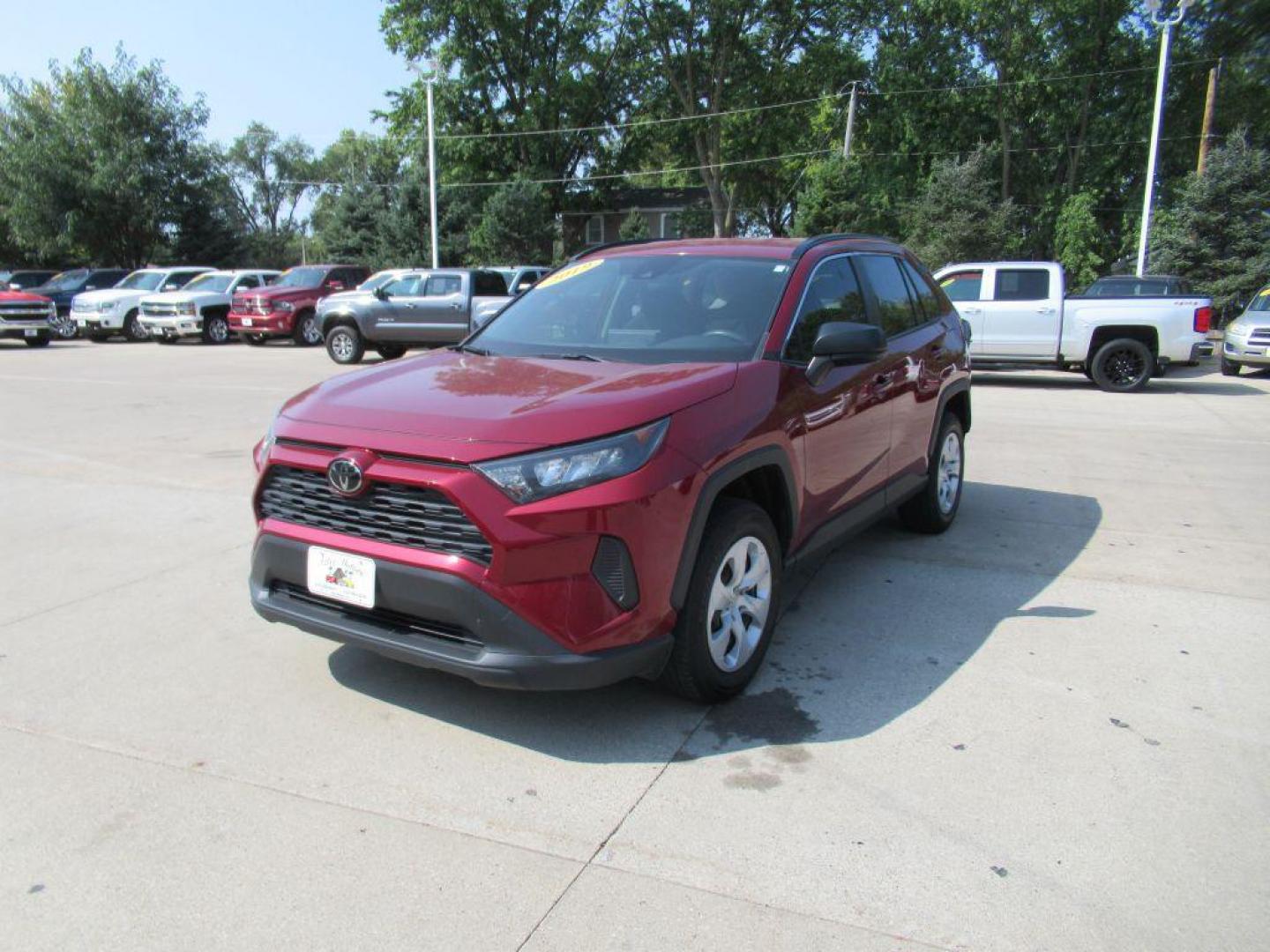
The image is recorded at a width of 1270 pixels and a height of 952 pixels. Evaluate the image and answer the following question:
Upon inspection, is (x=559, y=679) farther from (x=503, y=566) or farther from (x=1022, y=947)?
(x=1022, y=947)

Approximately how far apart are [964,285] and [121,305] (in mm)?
20372

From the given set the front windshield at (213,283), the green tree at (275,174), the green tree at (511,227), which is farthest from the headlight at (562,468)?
the green tree at (275,174)

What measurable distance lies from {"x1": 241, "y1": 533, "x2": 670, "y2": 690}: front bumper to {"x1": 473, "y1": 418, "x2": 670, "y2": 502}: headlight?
1.15 feet

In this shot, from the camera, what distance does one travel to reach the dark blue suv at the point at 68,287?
81.7 feet

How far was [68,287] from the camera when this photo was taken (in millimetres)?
25766

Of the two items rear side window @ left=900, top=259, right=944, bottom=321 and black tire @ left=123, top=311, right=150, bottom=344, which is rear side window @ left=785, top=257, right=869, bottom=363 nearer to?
rear side window @ left=900, top=259, right=944, bottom=321

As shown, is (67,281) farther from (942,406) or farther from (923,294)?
(942,406)

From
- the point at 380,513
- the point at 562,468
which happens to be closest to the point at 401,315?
the point at 380,513

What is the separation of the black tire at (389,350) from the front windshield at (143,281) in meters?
9.24

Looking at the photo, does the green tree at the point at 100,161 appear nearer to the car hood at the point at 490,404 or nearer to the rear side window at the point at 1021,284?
the rear side window at the point at 1021,284

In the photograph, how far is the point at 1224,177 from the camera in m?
25.1

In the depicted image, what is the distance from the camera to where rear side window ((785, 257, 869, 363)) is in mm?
4094

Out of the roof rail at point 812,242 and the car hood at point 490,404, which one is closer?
the car hood at point 490,404

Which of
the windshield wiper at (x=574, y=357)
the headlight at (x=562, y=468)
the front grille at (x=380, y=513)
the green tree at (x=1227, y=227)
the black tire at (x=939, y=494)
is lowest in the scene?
the black tire at (x=939, y=494)
